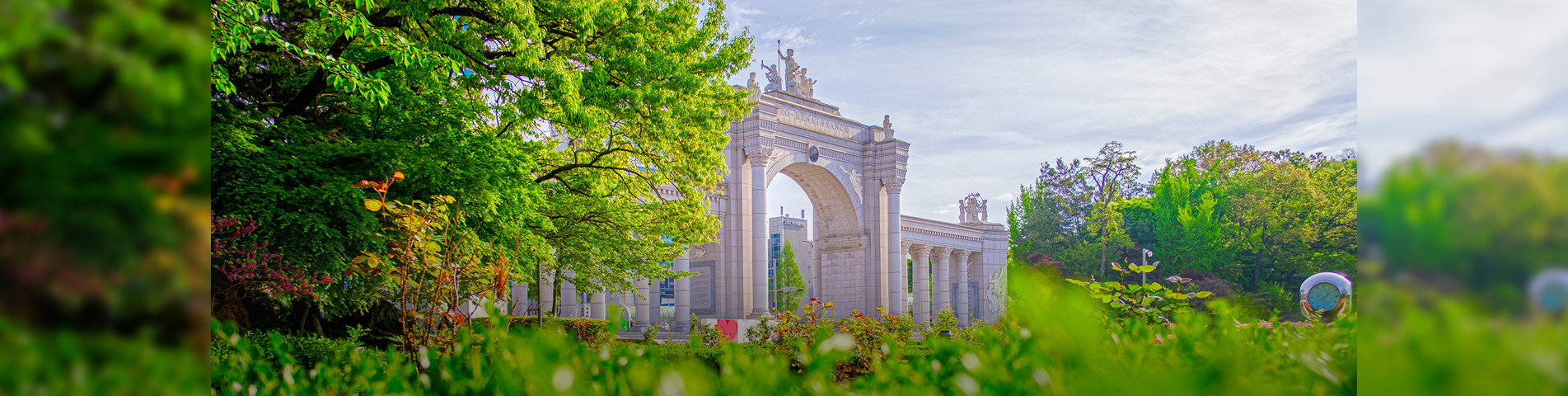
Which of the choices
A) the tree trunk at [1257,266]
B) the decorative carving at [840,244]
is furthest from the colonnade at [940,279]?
the tree trunk at [1257,266]

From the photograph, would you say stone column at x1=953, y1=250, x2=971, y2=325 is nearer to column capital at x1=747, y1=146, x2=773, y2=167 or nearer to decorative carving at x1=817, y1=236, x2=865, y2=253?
decorative carving at x1=817, y1=236, x2=865, y2=253

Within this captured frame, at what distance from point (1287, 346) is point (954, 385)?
133cm

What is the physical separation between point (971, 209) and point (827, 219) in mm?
12532

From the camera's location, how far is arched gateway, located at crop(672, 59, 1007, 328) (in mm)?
27016

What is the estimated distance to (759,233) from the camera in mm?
27109

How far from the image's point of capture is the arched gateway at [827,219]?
27016mm

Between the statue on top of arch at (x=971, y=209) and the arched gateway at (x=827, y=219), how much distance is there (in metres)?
0.94

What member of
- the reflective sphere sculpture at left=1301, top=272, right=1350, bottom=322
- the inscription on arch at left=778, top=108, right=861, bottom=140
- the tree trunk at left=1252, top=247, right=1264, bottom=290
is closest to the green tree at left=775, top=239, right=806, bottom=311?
the inscription on arch at left=778, top=108, right=861, bottom=140

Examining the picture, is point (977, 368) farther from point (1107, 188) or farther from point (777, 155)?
point (1107, 188)
